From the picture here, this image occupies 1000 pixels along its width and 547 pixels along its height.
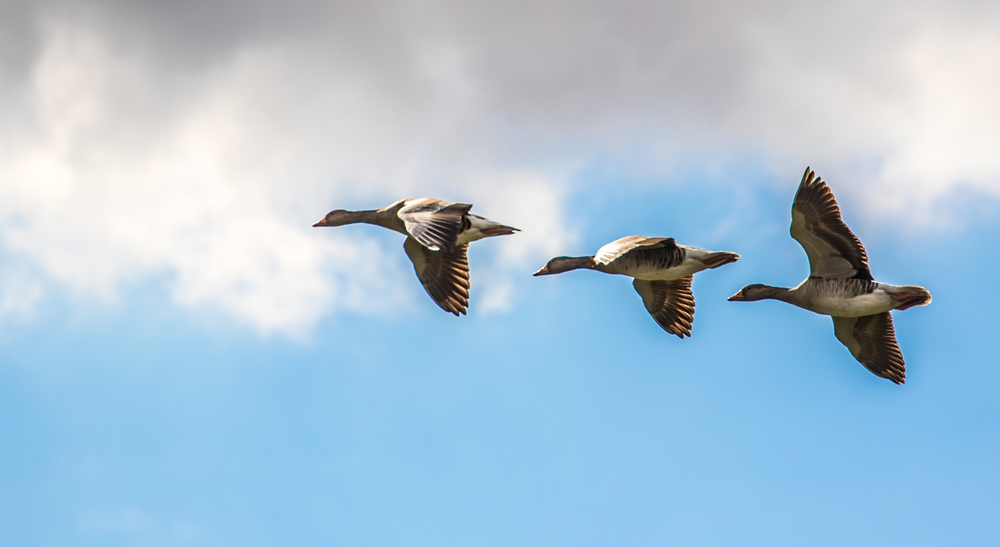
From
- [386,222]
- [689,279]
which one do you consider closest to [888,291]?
[689,279]

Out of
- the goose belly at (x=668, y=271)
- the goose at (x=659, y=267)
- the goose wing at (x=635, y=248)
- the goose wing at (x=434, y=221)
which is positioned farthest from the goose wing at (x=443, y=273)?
the goose belly at (x=668, y=271)

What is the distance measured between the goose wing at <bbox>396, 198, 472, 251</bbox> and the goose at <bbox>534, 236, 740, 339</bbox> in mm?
2703

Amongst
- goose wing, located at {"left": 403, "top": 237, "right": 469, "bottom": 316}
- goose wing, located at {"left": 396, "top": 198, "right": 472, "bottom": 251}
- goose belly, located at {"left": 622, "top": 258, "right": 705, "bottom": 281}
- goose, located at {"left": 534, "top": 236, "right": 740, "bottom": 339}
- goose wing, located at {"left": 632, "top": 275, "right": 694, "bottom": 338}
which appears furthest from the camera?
goose wing, located at {"left": 632, "top": 275, "right": 694, "bottom": 338}

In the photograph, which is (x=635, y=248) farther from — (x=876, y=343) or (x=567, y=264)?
(x=876, y=343)

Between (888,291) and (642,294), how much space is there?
553 centimetres

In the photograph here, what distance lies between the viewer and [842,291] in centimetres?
2238

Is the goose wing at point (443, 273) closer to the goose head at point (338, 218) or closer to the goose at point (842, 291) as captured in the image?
the goose head at point (338, 218)

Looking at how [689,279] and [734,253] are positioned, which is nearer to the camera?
[734,253]

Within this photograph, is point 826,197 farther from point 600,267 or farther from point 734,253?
point 600,267

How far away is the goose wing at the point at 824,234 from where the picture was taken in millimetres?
21562

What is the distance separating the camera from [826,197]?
21.5 meters

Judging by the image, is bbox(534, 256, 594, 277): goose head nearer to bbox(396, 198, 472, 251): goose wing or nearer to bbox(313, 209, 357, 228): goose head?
bbox(396, 198, 472, 251): goose wing

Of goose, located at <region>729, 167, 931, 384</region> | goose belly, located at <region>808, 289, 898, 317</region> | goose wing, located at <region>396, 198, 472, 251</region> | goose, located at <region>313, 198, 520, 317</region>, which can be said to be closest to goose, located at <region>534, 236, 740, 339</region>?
goose, located at <region>729, 167, 931, 384</region>

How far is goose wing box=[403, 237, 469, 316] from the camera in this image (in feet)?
75.9
